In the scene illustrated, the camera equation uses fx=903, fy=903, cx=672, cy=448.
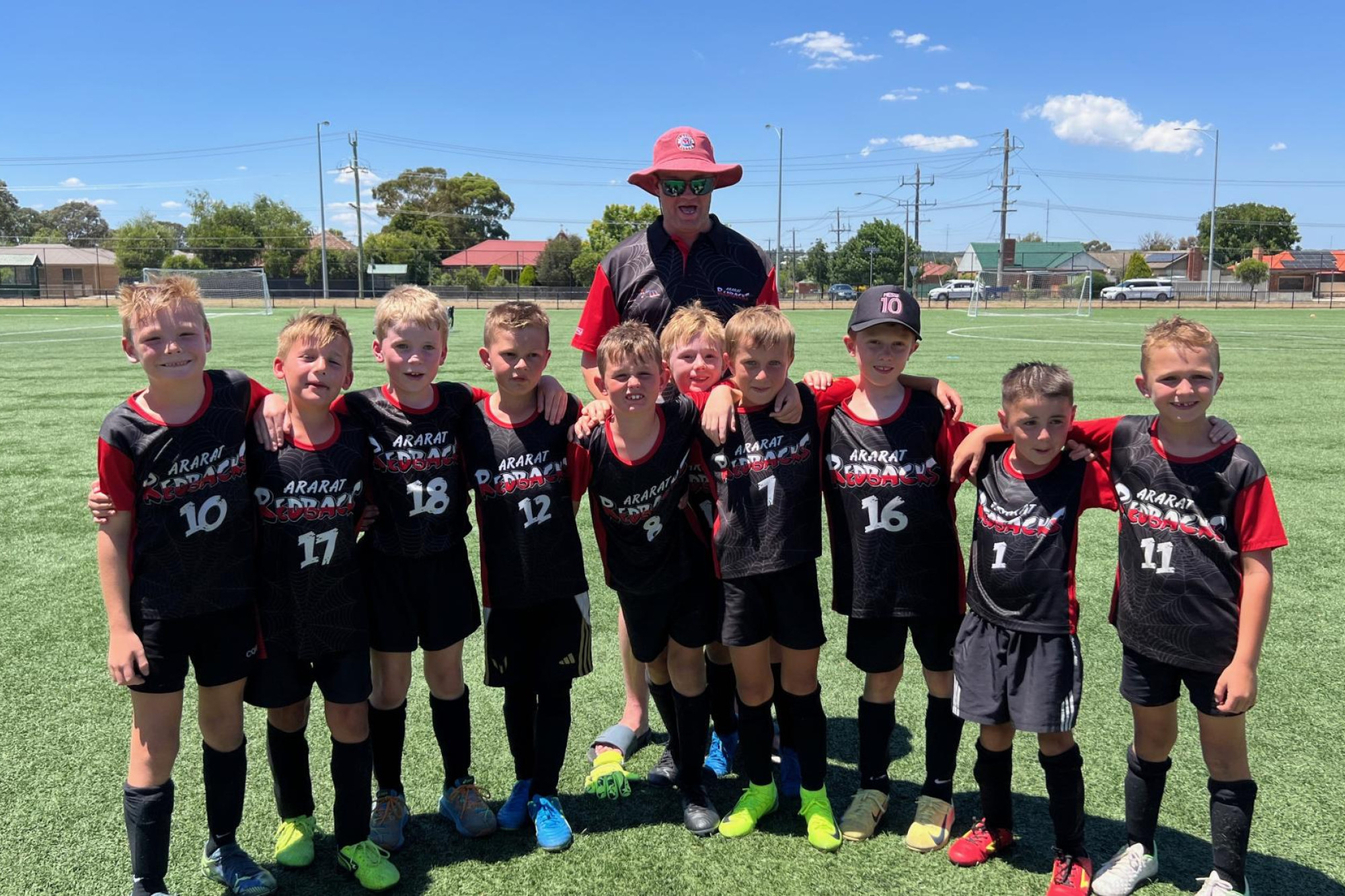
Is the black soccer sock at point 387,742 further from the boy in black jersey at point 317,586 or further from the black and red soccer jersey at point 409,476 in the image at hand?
the black and red soccer jersey at point 409,476

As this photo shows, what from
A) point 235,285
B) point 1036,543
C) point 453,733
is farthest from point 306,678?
point 235,285

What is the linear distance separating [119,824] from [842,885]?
251 centimetres

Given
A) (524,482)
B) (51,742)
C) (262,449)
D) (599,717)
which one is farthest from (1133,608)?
(51,742)

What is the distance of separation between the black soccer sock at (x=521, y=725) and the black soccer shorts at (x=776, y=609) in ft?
2.54

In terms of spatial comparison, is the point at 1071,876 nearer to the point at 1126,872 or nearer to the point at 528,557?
the point at 1126,872

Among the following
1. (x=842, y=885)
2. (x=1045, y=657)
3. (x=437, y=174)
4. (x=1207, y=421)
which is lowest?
(x=842, y=885)

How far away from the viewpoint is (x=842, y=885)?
2.88m

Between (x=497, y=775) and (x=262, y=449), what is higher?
(x=262, y=449)

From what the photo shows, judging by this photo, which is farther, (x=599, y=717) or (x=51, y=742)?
(x=599, y=717)

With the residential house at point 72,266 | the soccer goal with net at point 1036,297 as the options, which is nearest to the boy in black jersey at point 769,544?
the soccer goal with net at point 1036,297

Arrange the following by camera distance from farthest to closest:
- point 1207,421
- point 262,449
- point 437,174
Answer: point 437,174, point 262,449, point 1207,421

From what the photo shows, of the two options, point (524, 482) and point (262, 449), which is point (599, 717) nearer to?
point (524, 482)

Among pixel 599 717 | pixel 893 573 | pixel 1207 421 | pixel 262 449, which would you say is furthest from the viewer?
pixel 599 717

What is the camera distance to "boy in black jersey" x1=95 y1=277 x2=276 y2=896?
2.64 metres
